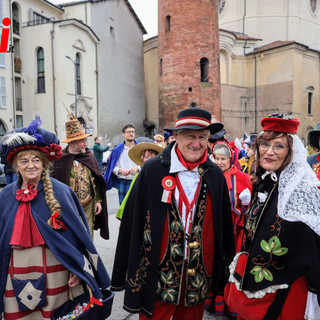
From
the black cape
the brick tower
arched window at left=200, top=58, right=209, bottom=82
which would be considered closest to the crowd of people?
the black cape

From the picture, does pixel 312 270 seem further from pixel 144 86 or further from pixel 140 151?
pixel 144 86

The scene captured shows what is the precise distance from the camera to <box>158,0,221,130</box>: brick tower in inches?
899

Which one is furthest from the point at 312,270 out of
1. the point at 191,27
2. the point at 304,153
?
the point at 191,27

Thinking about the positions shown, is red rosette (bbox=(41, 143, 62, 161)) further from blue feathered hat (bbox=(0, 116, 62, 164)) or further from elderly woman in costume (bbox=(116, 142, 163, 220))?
elderly woman in costume (bbox=(116, 142, 163, 220))

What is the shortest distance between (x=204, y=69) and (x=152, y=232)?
2305 cm

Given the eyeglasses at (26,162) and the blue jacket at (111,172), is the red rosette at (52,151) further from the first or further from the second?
the blue jacket at (111,172)

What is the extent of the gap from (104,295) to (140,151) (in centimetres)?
225

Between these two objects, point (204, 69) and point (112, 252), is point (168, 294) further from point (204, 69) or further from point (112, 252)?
point (204, 69)

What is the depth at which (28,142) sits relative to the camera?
2.57m

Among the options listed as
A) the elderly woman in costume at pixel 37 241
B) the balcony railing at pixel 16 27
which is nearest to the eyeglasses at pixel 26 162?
the elderly woman in costume at pixel 37 241

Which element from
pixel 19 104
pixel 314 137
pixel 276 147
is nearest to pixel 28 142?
pixel 276 147

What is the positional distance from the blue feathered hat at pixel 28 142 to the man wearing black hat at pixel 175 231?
780 millimetres

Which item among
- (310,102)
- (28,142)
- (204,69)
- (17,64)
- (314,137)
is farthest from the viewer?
(310,102)

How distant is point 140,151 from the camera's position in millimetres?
4590
